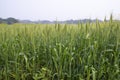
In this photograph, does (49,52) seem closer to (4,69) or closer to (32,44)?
(32,44)

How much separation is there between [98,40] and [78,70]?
450mm

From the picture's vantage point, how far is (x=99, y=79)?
2283 millimetres

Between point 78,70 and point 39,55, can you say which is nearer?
point 78,70

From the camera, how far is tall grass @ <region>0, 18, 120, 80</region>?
2271mm

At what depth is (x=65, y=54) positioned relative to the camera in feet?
7.52

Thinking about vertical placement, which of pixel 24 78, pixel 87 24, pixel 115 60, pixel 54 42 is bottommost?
pixel 24 78

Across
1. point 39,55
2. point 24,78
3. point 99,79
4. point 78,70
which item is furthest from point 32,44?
point 99,79

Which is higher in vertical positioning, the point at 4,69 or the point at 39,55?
the point at 39,55

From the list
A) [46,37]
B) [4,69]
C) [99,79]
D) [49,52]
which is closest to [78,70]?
[99,79]

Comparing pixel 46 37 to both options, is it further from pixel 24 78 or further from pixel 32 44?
pixel 24 78

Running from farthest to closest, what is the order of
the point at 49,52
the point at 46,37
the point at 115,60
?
1. the point at 46,37
2. the point at 49,52
3. the point at 115,60

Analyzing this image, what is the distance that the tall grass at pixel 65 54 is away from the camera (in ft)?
7.45

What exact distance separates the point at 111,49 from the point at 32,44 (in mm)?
1001

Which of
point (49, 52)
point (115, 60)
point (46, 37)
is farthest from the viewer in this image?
point (46, 37)
